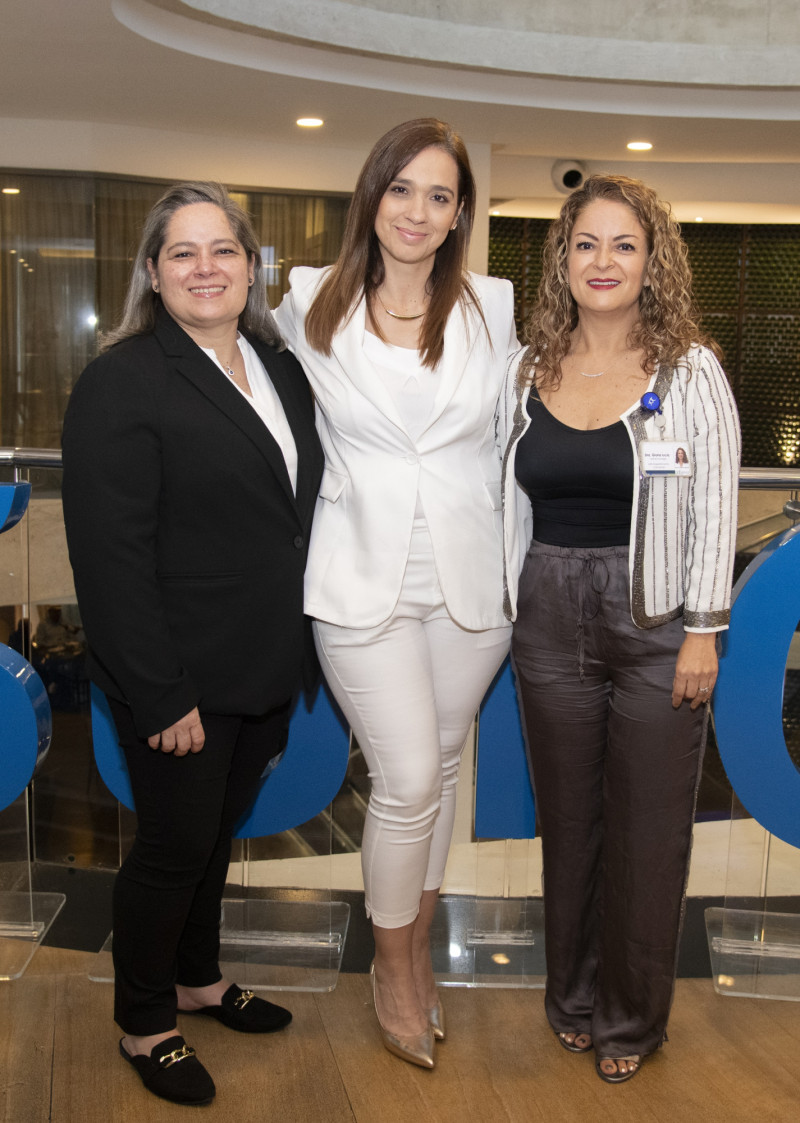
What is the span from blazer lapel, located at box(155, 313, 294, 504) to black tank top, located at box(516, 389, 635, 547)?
512 millimetres

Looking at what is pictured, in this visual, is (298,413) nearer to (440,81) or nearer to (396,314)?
(396,314)

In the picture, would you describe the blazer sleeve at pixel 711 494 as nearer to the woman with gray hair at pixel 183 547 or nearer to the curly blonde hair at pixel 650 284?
the curly blonde hair at pixel 650 284

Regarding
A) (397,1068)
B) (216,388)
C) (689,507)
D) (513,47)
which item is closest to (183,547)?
(216,388)

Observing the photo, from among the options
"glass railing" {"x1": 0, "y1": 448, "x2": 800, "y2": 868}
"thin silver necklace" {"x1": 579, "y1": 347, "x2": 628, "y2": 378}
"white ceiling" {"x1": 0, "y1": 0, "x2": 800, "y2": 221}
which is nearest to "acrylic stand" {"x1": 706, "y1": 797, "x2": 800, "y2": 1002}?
"glass railing" {"x1": 0, "y1": 448, "x2": 800, "y2": 868}

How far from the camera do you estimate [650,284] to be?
215cm

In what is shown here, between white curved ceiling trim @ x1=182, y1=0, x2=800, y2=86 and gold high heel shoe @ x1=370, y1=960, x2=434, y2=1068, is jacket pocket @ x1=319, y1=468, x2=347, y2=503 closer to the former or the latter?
gold high heel shoe @ x1=370, y1=960, x2=434, y2=1068

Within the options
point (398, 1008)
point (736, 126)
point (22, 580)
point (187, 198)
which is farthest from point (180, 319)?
point (736, 126)

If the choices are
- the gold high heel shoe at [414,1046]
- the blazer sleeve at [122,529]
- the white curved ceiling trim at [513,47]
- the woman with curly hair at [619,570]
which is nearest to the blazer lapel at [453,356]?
the woman with curly hair at [619,570]

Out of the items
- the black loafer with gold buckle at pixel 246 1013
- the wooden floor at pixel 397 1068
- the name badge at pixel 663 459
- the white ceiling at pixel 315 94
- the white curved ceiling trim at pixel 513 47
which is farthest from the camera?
the white curved ceiling trim at pixel 513 47

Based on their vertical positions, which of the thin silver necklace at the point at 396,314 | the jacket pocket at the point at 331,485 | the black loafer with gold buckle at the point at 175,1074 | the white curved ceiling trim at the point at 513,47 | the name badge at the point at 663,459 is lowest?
the black loafer with gold buckle at the point at 175,1074

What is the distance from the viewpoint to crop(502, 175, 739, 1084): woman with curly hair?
6.95 feet

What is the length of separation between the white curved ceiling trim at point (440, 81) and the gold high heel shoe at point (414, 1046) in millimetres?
5107

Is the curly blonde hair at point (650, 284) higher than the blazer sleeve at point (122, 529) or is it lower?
higher

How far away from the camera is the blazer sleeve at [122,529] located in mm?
1961
